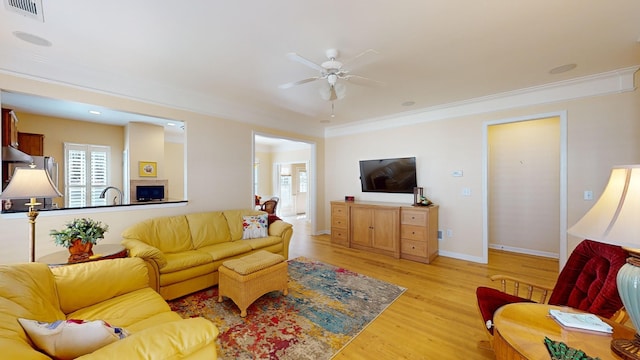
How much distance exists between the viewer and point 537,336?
1.24 m

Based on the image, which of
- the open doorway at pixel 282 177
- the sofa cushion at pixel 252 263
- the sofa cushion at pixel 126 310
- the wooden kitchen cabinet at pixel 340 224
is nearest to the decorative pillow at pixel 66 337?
the sofa cushion at pixel 126 310

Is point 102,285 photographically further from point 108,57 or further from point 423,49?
point 423,49

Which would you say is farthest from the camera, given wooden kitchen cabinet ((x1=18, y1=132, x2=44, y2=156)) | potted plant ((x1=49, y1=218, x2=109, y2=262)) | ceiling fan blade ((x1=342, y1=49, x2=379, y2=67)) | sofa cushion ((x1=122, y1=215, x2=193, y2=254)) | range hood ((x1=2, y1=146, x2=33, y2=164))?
wooden kitchen cabinet ((x1=18, y1=132, x2=44, y2=156))

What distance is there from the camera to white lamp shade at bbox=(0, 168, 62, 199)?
1905 millimetres

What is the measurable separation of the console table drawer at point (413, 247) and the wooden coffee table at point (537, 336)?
252 centimetres

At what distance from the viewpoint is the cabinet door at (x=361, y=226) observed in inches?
179

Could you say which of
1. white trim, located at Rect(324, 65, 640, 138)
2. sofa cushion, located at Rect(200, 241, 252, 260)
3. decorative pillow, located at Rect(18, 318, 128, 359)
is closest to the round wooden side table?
sofa cushion, located at Rect(200, 241, 252, 260)

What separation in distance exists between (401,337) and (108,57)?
4.02 m

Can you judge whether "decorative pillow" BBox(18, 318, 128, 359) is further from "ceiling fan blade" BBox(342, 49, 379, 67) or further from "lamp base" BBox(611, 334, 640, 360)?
"ceiling fan blade" BBox(342, 49, 379, 67)

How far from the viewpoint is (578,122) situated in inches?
126

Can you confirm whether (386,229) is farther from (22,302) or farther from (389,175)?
(22,302)

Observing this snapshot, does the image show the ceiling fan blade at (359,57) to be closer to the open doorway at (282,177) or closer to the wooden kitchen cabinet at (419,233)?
the wooden kitchen cabinet at (419,233)

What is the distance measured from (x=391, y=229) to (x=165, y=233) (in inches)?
135

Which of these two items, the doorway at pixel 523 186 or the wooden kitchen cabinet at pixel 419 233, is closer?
the wooden kitchen cabinet at pixel 419 233
